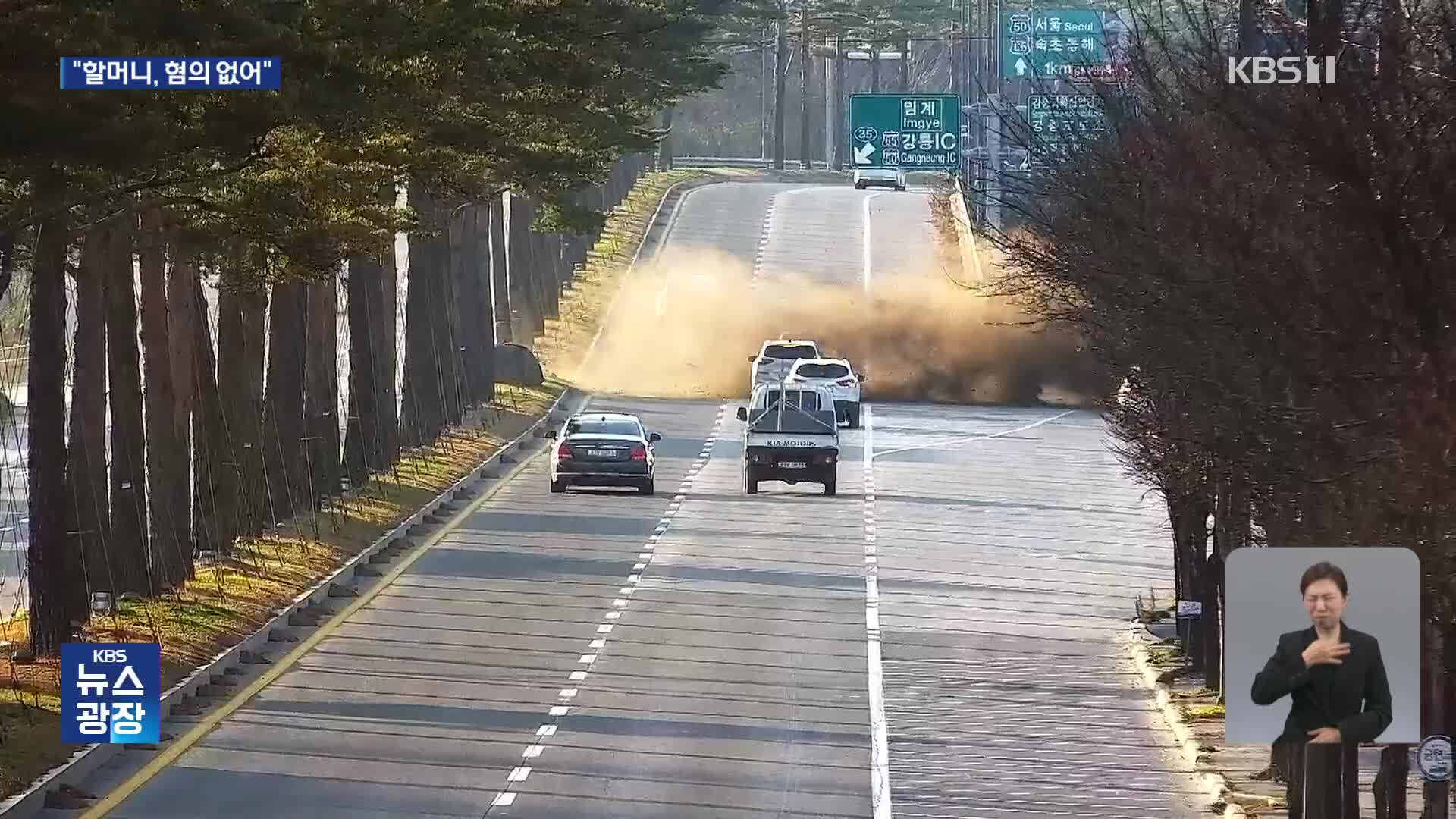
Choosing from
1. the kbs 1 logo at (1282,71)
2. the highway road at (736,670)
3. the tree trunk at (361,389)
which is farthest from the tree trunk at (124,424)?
the kbs 1 logo at (1282,71)

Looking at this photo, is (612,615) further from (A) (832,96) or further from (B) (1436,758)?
(A) (832,96)

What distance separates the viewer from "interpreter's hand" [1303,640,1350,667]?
898 centimetres

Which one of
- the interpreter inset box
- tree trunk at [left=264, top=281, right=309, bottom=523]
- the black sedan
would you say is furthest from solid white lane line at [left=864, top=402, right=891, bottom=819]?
the interpreter inset box

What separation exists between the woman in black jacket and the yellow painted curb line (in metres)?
Answer: 11.4

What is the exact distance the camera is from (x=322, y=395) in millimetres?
41188

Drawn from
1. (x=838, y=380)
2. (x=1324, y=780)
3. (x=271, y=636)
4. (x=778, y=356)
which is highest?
(x=1324, y=780)

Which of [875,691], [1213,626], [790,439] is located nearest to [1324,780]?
[875,691]

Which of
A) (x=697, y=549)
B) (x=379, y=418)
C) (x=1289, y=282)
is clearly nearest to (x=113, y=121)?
(x=1289, y=282)

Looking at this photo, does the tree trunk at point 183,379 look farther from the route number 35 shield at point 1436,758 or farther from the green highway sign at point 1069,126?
the route number 35 shield at point 1436,758

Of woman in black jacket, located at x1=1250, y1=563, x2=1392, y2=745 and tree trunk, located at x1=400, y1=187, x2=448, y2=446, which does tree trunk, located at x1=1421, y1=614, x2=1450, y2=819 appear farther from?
tree trunk, located at x1=400, y1=187, x2=448, y2=446

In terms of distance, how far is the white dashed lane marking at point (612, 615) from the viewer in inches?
806

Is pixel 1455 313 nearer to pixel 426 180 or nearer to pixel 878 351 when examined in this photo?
pixel 426 180
